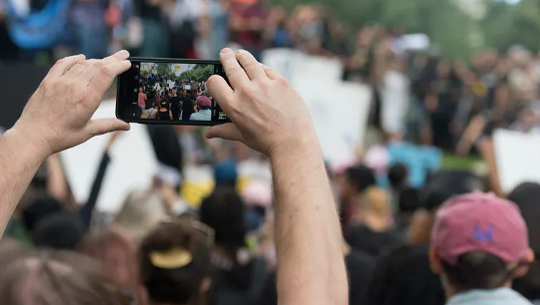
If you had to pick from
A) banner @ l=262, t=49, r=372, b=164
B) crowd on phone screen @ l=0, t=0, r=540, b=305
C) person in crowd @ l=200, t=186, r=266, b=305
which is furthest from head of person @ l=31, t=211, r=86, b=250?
banner @ l=262, t=49, r=372, b=164

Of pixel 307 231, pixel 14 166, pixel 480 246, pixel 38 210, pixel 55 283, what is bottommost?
pixel 38 210

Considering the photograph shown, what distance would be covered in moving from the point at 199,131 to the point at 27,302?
928 cm

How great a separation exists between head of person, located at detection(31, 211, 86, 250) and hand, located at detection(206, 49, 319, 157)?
6.80ft

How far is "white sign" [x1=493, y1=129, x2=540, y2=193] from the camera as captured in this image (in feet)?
16.9

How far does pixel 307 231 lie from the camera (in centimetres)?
146

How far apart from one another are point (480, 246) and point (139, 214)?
197cm

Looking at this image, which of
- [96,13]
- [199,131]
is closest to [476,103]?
[199,131]

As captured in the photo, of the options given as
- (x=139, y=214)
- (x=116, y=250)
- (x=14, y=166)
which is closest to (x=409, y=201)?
(x=139, y=214)

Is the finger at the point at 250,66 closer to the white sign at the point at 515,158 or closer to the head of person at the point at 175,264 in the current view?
the head of person at the point at 175,264

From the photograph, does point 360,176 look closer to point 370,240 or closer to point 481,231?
point 370,240

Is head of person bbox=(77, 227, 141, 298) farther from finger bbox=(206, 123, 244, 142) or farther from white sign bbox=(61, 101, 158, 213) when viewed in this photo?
finger bbox=(206, 123, 244, 142)

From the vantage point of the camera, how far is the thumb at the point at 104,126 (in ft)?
5.13

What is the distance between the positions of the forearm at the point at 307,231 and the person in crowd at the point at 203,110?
25 centimetres

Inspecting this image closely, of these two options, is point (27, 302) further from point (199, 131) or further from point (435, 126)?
point (435, 126)
